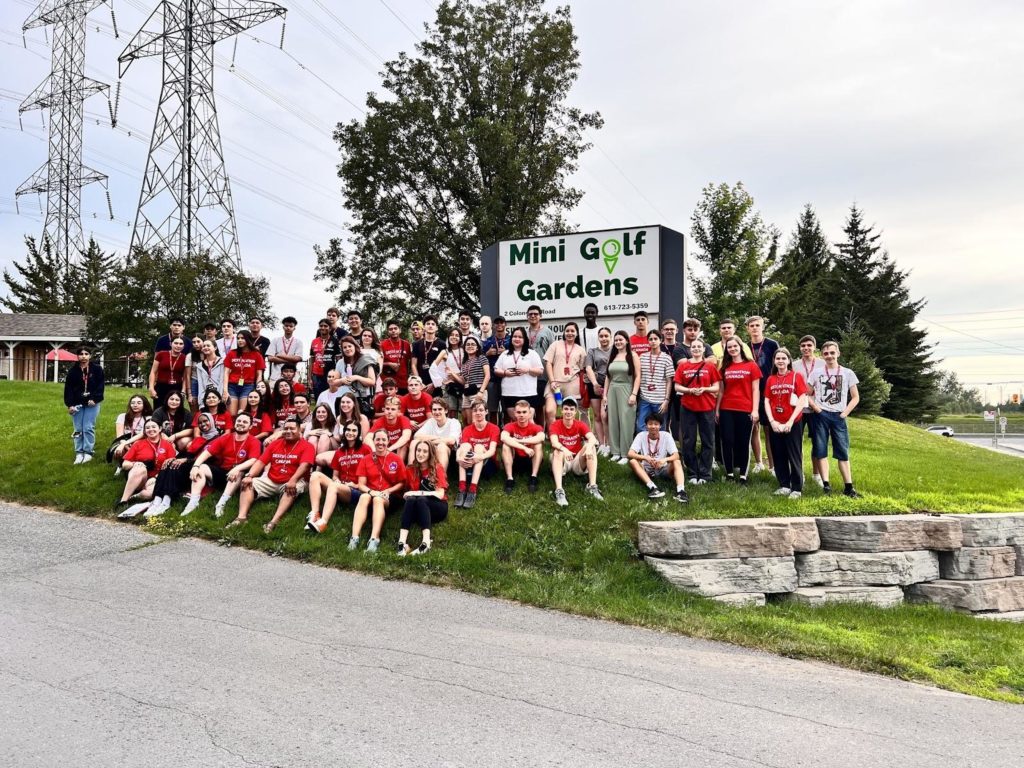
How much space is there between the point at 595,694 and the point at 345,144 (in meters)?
27.1

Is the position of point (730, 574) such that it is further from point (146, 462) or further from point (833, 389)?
point (146, 462)

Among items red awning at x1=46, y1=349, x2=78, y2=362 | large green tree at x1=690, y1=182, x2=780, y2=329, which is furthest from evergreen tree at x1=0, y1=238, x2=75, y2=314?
large green tree at x1=690, y1=182, x2=780, y2=329

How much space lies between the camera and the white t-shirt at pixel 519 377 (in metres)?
9.78

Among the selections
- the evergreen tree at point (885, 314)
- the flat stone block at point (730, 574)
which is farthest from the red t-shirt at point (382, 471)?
the evergreen tree at point (885, 314)

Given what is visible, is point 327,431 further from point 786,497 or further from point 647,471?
point 786,497

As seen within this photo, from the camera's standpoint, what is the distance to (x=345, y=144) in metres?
28.3

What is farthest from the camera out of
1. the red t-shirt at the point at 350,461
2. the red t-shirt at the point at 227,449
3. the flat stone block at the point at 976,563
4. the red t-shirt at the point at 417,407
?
the red t-shirt at the point at 417,407

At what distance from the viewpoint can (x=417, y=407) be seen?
9844mm

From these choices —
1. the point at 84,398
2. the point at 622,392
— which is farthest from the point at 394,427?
the point at 84,398

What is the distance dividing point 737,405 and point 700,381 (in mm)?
532

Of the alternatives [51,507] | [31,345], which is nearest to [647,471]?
[51,507]

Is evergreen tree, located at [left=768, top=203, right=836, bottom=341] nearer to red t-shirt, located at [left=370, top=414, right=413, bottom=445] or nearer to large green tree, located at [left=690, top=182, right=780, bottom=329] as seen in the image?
large green tree, located at [left=690, top=182, right=780, bottom=329]

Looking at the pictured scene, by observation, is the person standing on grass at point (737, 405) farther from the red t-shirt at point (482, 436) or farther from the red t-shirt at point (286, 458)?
the red t-shirt at point (286, 458)

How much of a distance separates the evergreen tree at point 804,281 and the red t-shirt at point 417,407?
987 inches
